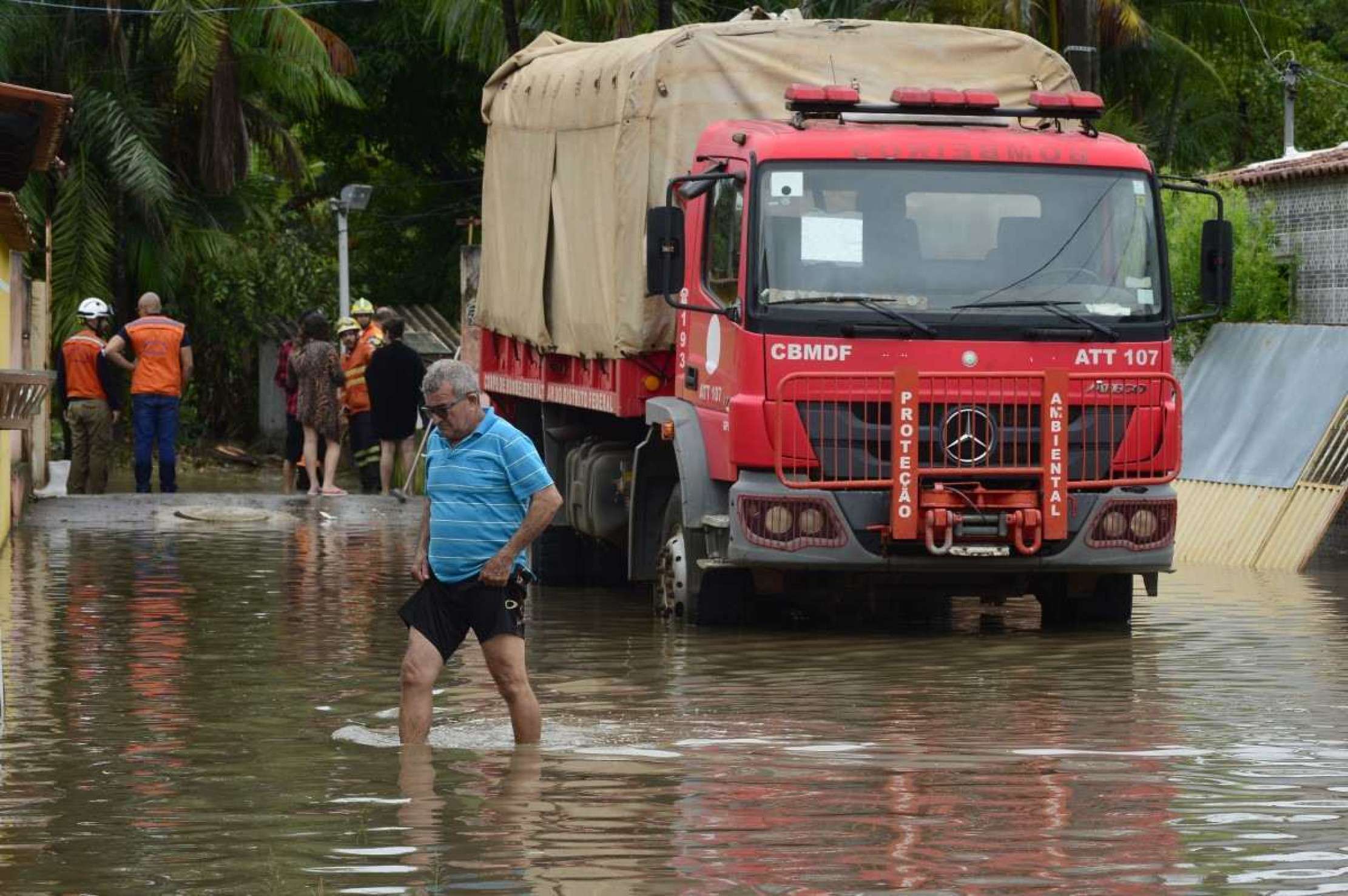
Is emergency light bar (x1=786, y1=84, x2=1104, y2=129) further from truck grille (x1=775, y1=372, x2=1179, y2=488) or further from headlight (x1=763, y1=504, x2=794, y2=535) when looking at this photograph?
headlight (x1=763, y1=504, x2=794, y2=535)

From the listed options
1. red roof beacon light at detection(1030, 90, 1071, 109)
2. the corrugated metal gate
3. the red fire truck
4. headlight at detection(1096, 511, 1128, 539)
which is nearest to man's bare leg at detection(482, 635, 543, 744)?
the red fire truck

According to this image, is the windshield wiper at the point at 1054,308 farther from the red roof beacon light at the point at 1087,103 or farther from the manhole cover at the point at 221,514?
the manhole cover at the point at 221,514

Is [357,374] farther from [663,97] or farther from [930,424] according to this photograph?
[930,424]

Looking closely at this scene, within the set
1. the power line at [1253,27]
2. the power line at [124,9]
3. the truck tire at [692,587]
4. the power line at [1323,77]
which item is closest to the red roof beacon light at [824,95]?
the truck tire at [692,587]

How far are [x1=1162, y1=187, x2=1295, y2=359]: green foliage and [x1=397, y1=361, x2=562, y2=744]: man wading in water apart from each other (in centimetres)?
1400

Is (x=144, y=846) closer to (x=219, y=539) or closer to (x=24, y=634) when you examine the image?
(x=24, y=634)

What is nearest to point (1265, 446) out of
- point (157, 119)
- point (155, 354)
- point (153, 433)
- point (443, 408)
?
point (155, 354)

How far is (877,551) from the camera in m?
14.6

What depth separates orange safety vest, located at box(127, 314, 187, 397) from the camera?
25406 mm

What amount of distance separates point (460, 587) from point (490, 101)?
10597 millimetres

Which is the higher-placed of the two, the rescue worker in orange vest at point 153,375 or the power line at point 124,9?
the power line at point 124,9

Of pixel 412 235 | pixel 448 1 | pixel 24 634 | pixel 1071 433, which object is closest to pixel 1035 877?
pixel 1071 433

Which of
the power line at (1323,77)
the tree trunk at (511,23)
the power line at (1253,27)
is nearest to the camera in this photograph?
the tree trunk at (511,23)

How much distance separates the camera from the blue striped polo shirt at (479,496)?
10469mm
